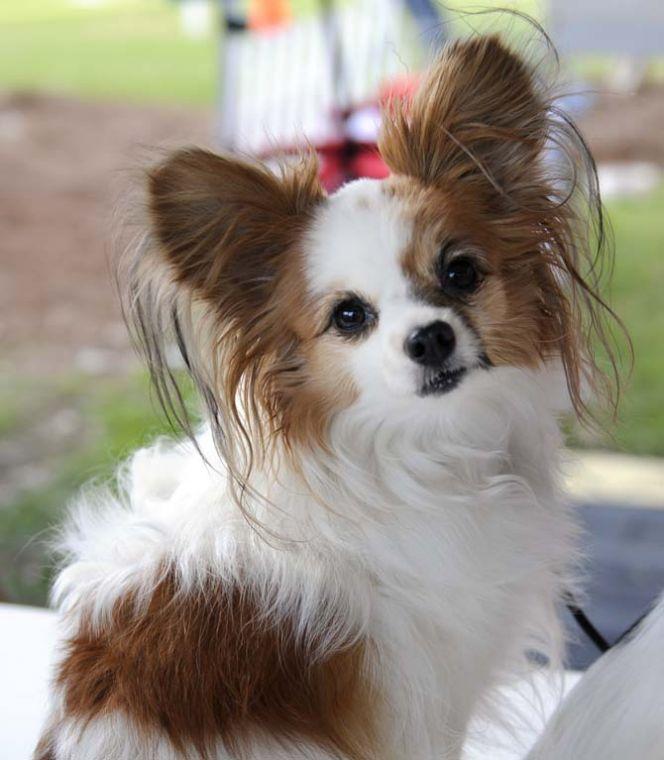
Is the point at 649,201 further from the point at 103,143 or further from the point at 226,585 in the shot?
the point at 226,585

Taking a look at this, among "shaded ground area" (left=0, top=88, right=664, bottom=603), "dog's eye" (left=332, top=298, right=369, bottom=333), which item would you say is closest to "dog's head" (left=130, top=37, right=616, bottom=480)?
"dog's eye" (left=332, top=298, right=369, bottom=333)

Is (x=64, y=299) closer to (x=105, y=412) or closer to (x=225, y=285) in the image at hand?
(x=105, y=412)

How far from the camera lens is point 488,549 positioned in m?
1.36

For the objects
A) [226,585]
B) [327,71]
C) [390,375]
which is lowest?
[327,71]

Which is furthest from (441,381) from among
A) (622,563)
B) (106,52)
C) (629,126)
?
(106,52)

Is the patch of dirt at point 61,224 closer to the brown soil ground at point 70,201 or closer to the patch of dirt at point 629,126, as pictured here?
the brown soil ground at point 70,201

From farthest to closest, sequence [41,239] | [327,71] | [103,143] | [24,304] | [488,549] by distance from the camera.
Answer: [103,143], [41,239], [24,304], [327,71], [488,549]

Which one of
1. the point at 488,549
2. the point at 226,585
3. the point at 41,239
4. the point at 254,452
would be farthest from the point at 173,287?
the point at 41,239

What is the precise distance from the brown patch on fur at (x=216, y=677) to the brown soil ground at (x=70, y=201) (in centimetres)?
266

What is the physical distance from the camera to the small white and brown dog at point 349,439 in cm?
124

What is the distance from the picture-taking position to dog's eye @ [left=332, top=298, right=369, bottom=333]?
1.27 metres

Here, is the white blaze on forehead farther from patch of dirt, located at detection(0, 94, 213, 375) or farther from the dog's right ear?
patch of dirt, located at detection(0, 94, 213, 375)

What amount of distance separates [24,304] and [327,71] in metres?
1.59

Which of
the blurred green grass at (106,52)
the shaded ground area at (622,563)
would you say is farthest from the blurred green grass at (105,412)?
the blurred green grass at (106,52)
